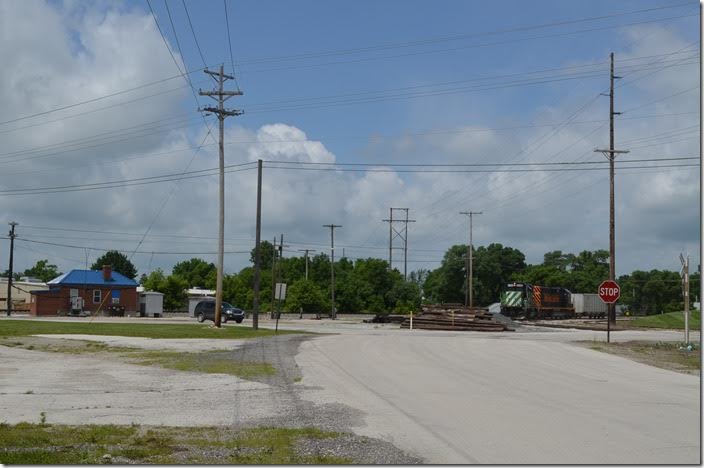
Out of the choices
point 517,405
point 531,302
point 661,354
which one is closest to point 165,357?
point 517,405

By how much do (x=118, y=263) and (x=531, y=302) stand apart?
91495mm

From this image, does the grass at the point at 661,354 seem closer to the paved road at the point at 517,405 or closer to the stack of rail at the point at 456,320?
the paved road at the point at 517,405

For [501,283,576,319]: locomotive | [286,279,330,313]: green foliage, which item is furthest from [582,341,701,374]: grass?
[286,279,330,313]: green foliage

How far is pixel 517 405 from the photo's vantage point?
14125 mm

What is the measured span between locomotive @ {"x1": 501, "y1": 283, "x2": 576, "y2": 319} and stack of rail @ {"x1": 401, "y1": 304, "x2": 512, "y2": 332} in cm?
2045

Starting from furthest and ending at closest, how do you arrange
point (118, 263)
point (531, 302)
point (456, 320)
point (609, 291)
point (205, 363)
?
1. point (118, 263)
2. point (531, 302)
3. point (456, 320)
4. point (609, 291)
5. point (205, 363)

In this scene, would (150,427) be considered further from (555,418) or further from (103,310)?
(103,310)

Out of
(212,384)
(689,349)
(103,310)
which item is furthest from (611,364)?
(103,310)

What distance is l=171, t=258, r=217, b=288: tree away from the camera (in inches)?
6304

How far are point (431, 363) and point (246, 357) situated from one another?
605cm

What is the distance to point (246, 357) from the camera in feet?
84.4

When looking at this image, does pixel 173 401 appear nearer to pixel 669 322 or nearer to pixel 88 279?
pixel 669 322

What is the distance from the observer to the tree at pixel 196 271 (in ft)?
525

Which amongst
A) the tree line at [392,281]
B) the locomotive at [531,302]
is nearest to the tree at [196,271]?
the tree line at [392,281]
